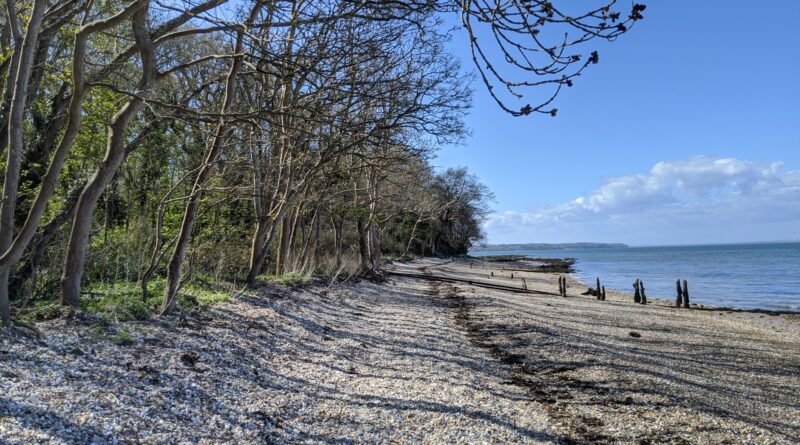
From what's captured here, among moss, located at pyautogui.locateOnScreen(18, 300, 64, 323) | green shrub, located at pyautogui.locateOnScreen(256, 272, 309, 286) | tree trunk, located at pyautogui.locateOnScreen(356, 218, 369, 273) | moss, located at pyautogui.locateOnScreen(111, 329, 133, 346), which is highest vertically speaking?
tree trunk, located at pyautogui.locateOnScreen(356, 218, 369, 273)

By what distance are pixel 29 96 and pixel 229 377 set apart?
561 centimetres

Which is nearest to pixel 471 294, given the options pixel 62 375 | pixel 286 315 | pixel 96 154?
pixel 286 315

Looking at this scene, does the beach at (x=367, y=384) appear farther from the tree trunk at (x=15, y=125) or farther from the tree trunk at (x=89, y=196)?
the tree trunk at (x=89, y=196)

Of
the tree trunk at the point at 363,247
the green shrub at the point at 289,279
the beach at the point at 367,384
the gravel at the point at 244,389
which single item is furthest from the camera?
the tree trunk at the point at 363,247

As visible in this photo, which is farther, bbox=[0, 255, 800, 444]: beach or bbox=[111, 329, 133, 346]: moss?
bbox=[111, 329, 133, 346]: moss

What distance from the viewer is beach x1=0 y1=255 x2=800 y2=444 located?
406 cm

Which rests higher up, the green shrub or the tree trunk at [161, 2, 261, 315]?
the tree trunk at [161, 2, 261, 315]

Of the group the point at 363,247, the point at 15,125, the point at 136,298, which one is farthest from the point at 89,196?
the point at 363,247

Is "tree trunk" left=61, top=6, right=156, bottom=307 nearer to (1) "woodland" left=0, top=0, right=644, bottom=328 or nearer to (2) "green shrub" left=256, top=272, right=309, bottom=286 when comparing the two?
(1) "woodland" left=0, top=0, right=644, bottom=328

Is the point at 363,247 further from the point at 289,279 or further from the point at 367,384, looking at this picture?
the point at 367,384

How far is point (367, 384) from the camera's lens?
6281 millimetres

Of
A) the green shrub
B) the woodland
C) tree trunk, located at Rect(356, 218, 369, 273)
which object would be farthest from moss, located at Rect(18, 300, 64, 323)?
tree trunk, located at Rect(356, 218, 369, 273)

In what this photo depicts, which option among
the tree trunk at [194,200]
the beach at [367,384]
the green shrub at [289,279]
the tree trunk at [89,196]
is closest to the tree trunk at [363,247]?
the green shrub at [289,279]

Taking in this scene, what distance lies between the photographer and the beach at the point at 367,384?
4.06 metres
